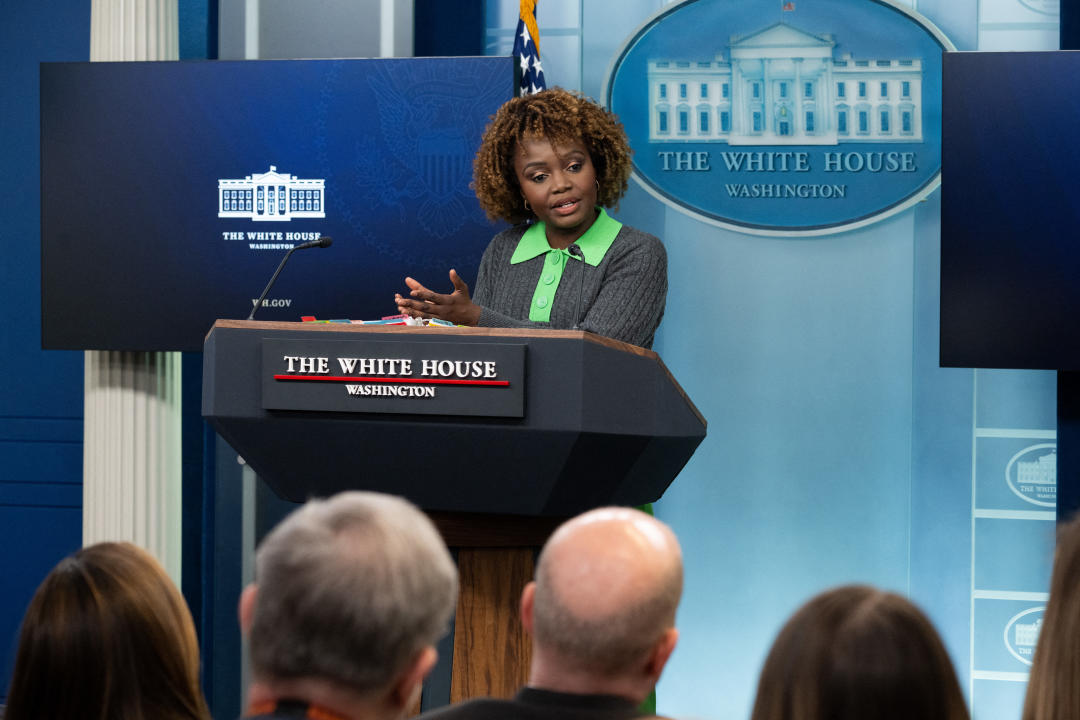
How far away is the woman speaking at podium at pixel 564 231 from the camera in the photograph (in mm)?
2768

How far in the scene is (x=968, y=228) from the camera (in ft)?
11.3

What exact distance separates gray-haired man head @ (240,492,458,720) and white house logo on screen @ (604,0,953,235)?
3.02m

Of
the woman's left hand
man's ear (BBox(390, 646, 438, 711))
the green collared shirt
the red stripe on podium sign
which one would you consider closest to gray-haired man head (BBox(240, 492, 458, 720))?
man's ear (BBox(390, 646, 438, 711))

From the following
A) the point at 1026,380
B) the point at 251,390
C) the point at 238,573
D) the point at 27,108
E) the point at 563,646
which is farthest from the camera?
the point at 27,108

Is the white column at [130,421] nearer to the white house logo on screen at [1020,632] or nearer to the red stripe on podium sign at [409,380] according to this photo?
the red stripe on podium sign at [409,380]

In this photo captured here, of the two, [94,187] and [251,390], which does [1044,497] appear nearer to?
[251,390]

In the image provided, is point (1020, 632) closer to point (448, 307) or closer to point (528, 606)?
point (448, 307)

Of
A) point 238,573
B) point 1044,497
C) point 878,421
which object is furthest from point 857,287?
point 238,573

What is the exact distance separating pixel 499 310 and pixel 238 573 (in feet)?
6.13

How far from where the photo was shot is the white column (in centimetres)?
398

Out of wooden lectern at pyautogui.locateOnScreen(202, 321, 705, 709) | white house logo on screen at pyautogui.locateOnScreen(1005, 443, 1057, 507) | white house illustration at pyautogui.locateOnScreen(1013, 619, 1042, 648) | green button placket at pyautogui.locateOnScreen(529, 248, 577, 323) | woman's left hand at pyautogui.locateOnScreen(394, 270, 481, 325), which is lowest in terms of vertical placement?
white house illustration at pyautogui.locateOnScreen(1013, 619, 1042, 648)

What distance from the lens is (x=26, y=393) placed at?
15.4ft

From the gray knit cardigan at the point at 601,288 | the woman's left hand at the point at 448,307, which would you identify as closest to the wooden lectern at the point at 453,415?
the woman's left hand at the point at 448,307

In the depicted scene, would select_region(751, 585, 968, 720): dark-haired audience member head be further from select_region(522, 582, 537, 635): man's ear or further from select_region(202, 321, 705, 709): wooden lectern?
select_region(202, 321, 705, 709): wooden lectern
